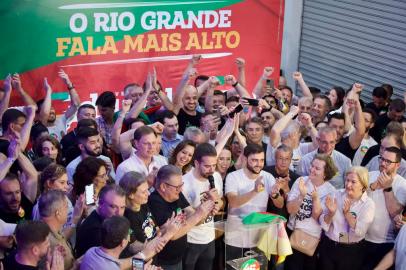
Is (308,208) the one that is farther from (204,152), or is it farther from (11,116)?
(11,116)

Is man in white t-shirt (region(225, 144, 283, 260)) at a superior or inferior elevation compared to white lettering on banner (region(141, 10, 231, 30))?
inferior

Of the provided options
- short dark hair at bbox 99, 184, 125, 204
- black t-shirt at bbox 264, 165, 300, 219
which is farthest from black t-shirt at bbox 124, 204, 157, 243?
black t-shirt at bbox 264, 165, 300, 219

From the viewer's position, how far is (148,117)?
32.9 ft

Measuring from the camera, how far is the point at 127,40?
1112 centimetres

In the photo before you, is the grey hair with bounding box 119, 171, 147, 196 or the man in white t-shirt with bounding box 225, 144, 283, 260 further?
the man in white t-shirt with bounding box 225, 144, 283, 260

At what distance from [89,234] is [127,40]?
528cm

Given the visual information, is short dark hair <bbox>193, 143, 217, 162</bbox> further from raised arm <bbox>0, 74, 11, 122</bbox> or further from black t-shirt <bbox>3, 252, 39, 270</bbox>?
raised arm <bbox>0, 74, 11, 122</bbox>

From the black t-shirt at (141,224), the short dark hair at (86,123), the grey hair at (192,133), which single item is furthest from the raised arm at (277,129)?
the black t-shirt at (141,224)

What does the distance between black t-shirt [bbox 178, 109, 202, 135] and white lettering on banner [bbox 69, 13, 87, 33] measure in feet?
6.33

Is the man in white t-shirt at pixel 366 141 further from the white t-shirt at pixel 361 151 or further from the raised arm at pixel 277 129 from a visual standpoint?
the raised arm at pixel 277 129

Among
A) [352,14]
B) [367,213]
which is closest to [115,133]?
[367,213]

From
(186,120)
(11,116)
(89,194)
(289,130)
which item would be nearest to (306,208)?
(289,130)

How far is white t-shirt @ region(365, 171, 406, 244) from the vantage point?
7809mm

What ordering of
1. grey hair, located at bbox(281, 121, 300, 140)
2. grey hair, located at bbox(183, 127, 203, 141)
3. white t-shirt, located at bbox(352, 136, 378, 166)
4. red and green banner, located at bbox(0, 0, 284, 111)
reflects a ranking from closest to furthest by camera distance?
grey hair, located at bbox(183, 127, 203, 141)
grey hair, located at bbox(281, 121, 300, 140)
white t-shirt, located at bbox(352, 136, 378, 166)
red and green banner, located at bbox(0, 0, 284, 111)
